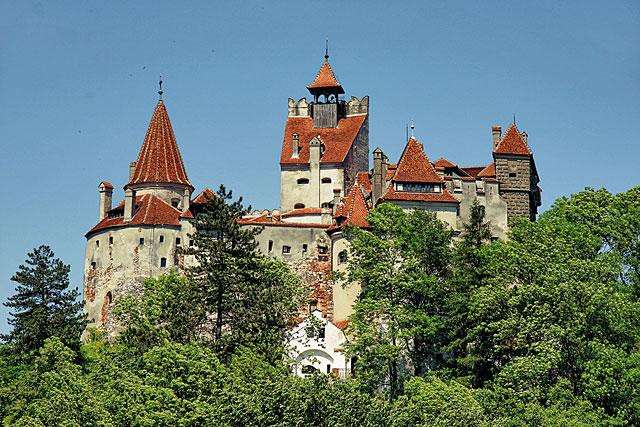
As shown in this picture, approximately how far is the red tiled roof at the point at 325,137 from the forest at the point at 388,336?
14056 millimetres

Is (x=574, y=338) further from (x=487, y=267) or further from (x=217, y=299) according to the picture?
(x=217, y=299)

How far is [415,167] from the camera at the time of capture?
82625 millimetres

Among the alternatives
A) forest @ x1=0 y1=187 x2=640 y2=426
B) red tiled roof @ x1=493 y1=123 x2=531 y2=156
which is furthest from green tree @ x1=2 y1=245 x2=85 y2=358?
red tiled roof @ x1=493 y1=123 x2=531 y2=156

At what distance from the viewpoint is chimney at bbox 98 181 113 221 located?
306ft

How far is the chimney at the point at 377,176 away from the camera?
279ft

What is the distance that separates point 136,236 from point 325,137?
595 inches

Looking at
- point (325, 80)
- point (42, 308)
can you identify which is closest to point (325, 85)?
point (325, 80)

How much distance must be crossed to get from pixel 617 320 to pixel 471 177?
20114 mm

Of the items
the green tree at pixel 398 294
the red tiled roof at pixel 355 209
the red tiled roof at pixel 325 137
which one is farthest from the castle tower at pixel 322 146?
the green tree at pixel 398 294

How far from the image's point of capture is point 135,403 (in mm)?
58250

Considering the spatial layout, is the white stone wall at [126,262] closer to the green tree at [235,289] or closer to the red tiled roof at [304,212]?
the red tiled roof at [304,212]

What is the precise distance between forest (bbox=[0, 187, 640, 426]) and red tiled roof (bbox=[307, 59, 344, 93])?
20.6m

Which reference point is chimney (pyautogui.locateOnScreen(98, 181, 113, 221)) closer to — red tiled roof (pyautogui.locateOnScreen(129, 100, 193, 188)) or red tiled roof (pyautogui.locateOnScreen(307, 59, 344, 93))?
red tiled roof (pyautogui.locateOnScreen(129, 100, 193, 188))

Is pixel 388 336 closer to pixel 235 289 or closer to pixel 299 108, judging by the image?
pixel 235 289
